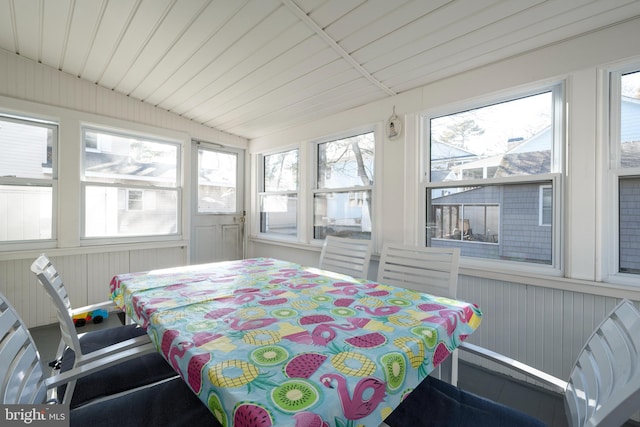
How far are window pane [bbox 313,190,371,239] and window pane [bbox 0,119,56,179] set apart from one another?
2.70 meters

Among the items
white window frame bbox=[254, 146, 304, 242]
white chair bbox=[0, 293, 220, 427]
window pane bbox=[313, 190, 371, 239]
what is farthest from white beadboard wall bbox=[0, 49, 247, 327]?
white chair bbox=[0, 293, 220, 427]

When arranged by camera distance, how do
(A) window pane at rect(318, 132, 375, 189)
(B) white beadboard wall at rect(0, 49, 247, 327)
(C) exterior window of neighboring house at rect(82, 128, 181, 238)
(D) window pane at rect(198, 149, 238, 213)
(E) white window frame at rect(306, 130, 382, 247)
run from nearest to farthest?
(B) white beadboard wall at rect(0, 49, 247, 327) → (E) white window frame at rect(306, 130, 382, 247) → (A) window pane at rect(318, 132, 375, 189) → (C) exterior window of neighboring house at rect(82, 128, 181, 238) → (D) window pane at rect(198, 149, 238, 213)

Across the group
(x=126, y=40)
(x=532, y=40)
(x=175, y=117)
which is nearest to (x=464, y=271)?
(x=532, y=40)

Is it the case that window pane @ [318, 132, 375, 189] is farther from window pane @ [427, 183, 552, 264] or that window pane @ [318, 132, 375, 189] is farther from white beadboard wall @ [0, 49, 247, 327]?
white beadboard wall @ [0, 49, 247, 327]

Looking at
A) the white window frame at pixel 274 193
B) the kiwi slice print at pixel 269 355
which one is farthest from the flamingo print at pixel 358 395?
the white window frame at pixel 274 193

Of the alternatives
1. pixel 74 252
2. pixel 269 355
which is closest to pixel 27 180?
pixel 74 252

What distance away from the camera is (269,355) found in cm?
78

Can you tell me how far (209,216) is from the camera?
3867mm

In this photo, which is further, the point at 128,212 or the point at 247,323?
the point at 128,212

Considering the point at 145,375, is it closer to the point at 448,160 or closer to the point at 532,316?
the point at 532,316

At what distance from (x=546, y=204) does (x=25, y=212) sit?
14.1 ft

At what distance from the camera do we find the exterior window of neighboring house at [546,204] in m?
1.81

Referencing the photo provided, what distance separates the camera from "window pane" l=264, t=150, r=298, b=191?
11.9 feet

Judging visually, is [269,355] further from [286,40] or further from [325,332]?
[286,40]
